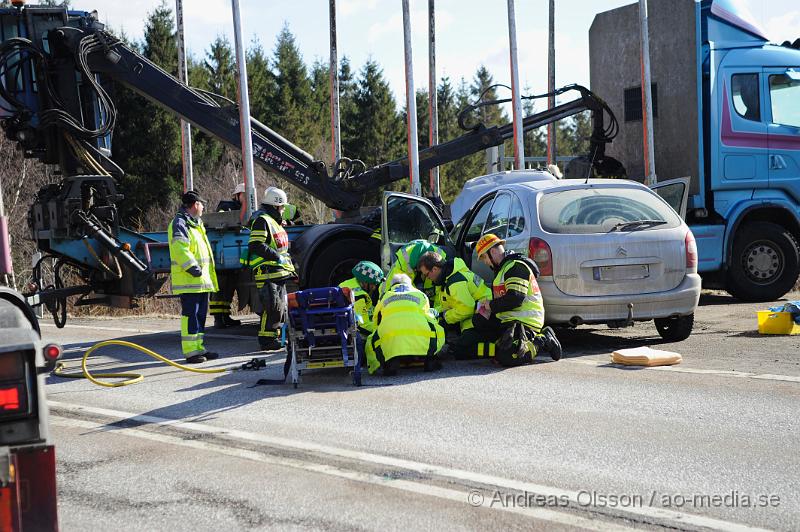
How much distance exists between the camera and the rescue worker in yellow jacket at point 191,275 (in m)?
9.96

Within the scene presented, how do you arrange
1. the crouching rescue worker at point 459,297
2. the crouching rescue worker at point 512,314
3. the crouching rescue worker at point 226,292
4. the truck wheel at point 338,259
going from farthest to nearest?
the crouching rescue worker at point 226,292
the truck wheel at point 338,259
the crouching rescue worker at point 459,297
the crouching rescue worker at point 512,314

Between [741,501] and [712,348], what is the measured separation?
17.4ft

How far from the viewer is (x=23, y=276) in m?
26.3

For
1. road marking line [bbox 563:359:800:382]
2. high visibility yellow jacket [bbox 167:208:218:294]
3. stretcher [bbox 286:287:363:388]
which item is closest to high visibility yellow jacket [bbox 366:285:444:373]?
stretcher [bbox 286:287:363:388]

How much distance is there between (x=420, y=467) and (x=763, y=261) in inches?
400

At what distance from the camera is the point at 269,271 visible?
10.8 m

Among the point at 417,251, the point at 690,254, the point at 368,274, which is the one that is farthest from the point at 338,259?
the point at 690,254

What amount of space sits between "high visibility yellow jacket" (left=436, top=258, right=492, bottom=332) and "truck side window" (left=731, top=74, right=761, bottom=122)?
6855 mm

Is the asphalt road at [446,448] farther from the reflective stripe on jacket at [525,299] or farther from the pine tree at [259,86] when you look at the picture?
the pine tree at [259,86]

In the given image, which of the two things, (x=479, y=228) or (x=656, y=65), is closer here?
(x=479, y=228)

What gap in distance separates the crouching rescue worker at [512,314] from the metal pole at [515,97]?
22.4ft

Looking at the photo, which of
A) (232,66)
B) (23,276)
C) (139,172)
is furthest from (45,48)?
(232,66)

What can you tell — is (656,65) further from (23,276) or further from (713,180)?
(23,276)

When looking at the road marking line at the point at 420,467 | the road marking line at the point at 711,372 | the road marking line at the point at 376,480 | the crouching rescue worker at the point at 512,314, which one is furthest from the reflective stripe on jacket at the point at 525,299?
the road marking line at the point at 376,480
